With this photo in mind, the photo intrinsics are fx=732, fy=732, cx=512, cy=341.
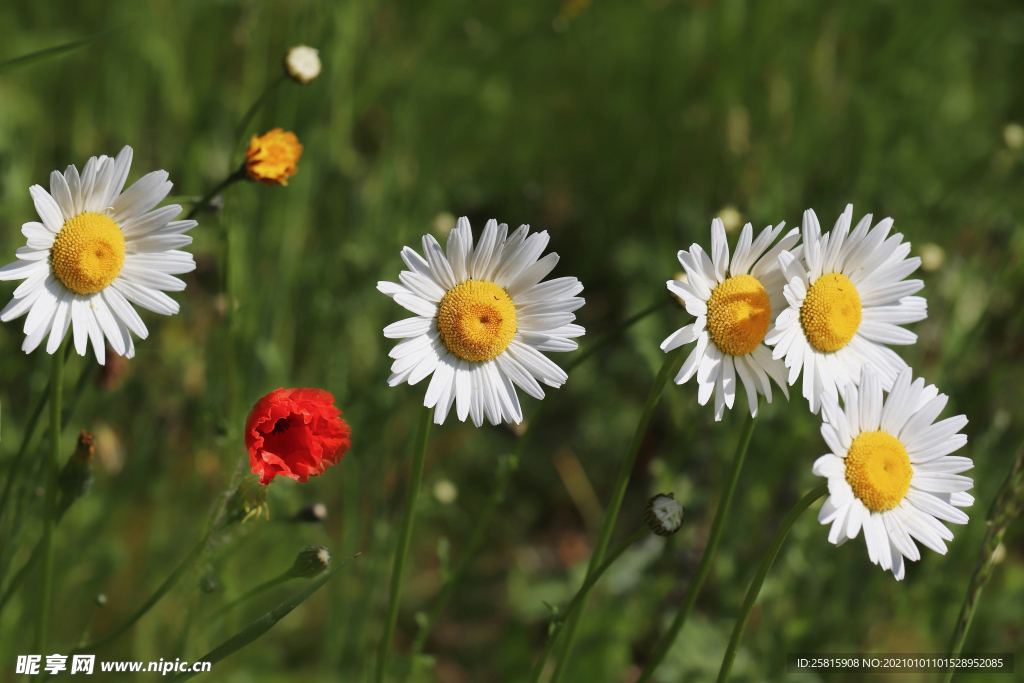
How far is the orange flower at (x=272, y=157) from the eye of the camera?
1.88m

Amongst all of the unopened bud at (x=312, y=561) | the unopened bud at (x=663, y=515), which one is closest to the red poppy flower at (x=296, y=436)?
the unopened bud at (x=312, y=561)

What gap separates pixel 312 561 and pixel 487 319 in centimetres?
72

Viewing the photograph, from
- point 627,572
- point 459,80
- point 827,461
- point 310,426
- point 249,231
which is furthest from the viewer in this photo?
point 459,80

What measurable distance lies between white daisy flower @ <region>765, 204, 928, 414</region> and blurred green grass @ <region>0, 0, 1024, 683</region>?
78 centimetres

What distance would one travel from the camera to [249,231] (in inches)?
126

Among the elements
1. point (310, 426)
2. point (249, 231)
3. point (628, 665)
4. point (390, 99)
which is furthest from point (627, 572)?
point (390, 99)

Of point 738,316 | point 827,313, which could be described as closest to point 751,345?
point 738,316

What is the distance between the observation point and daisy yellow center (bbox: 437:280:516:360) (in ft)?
5.47

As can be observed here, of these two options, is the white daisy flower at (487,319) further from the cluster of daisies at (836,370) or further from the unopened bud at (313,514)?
the unopened bud at (313,514)

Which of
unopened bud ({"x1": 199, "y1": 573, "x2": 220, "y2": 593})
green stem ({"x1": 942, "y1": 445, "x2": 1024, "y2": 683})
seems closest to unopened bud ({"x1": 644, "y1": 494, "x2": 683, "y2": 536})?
green stem ({"x1": 942, "y1": 445, "x2": 1024, "y2": 683})

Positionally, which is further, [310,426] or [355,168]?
[355,168]

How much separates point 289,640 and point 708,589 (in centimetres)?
182

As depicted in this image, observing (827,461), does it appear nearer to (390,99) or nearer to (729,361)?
(729,361)

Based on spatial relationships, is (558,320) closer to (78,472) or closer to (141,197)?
(141,197)
